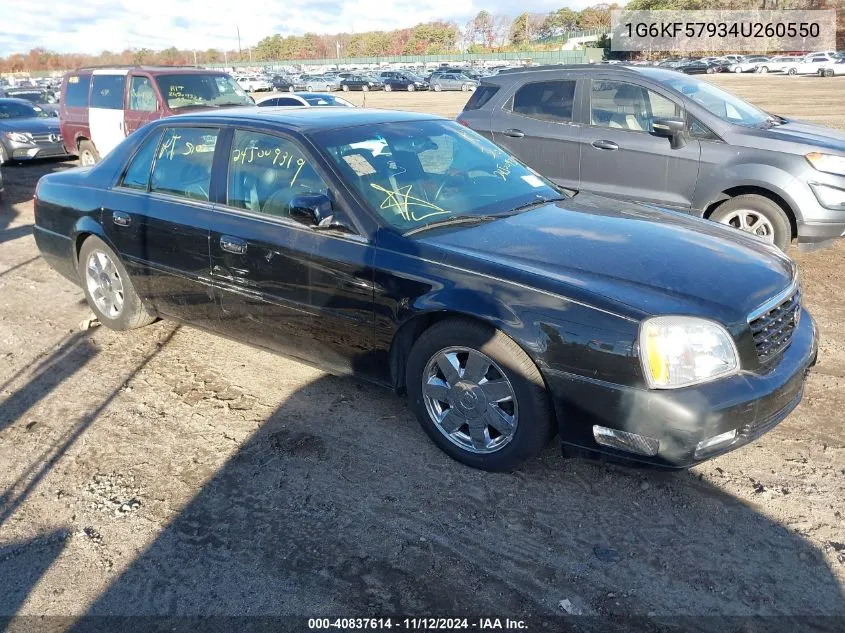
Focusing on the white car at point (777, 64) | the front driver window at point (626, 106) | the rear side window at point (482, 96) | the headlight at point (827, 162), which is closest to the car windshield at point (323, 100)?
the rear side window at point (482, 96)

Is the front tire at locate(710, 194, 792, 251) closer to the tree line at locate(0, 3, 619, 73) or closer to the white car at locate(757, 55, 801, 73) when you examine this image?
the white car at locate(757, 55, 801, 73)

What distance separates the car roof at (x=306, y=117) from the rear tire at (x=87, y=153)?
27.6ft

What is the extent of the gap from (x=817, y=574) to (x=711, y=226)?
1942mm

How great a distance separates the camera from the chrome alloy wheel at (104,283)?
5246 mm

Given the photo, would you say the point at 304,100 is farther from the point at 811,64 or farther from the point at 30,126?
the point at 811,64

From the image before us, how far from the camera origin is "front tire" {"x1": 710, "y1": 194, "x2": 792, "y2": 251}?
20.3ft

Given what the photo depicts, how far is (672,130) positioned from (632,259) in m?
3.51

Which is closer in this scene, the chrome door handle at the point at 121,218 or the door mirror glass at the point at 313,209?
the door mirror glass at the point at 313,209

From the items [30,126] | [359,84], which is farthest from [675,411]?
[359,84]

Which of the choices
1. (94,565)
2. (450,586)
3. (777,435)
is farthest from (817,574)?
(94,565)

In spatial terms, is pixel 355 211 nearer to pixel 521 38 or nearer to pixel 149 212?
pixel 149 212

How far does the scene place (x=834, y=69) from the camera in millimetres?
45500

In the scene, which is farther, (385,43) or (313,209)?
(385,43)

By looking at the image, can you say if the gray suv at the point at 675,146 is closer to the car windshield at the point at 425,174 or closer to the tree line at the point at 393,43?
the car windshield at the point at 425,174
